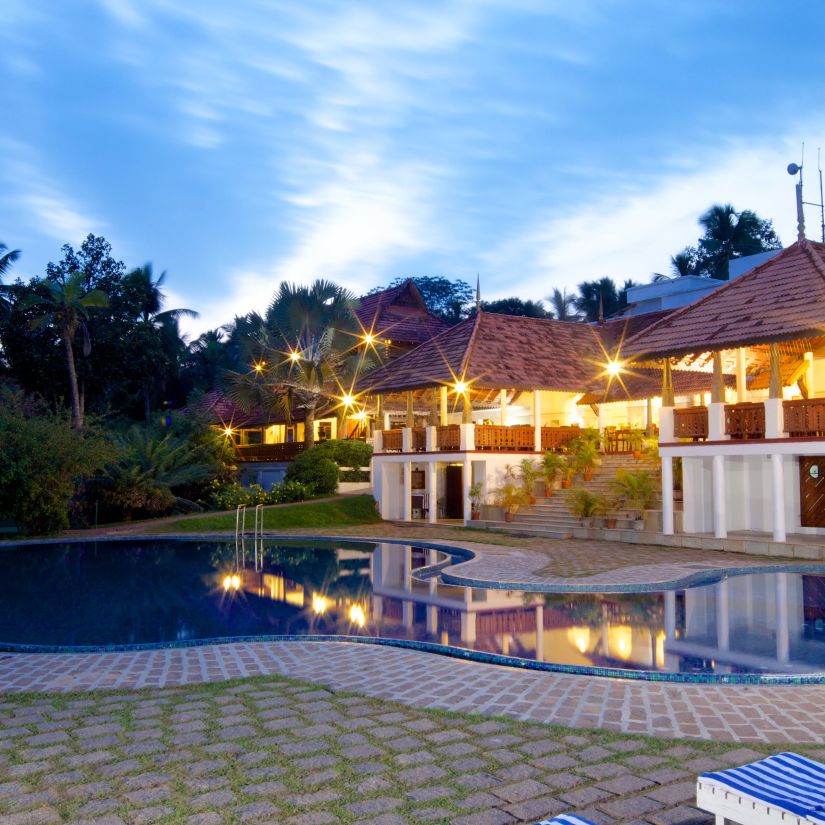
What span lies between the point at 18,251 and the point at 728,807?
36.2 meters

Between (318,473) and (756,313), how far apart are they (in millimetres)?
16059

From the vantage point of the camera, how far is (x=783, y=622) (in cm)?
1009

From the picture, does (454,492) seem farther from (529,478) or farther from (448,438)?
(529,478)

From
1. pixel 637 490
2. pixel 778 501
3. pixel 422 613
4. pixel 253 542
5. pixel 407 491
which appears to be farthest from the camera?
pixel 407 491

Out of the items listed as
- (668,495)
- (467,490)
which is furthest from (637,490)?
(467,490)

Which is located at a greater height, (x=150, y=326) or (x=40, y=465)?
(x=150, y=326)

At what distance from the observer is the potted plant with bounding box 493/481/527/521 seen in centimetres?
2356

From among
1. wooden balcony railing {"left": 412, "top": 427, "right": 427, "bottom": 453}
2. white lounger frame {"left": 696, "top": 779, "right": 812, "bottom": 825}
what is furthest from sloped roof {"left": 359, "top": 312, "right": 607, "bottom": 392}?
white lounger frame {"left": 696, "top": 779, "right": 812, "bottom": 825}

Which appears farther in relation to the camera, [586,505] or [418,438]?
[418,438]

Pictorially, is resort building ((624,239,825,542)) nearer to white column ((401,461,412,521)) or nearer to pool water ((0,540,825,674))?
pool water ((0,540,825,674))

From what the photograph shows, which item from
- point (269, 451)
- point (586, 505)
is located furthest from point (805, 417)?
point (269, 451)

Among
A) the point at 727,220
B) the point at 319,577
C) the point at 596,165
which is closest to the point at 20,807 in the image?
the point at 319,577

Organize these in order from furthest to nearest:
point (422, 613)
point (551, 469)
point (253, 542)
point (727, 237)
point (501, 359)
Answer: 1. point (727, 237)
2. point (501, 359)
3. point (551, 469)
4. point (253, 542)
5. point (422, 613)

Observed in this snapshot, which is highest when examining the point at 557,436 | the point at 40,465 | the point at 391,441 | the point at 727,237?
the point at 727,237
